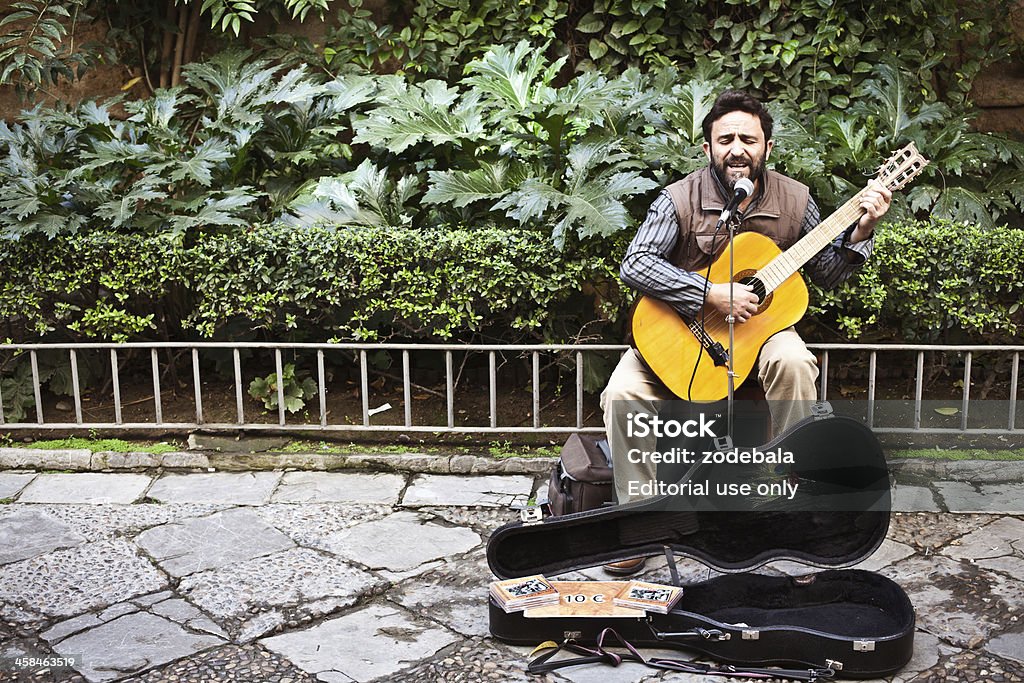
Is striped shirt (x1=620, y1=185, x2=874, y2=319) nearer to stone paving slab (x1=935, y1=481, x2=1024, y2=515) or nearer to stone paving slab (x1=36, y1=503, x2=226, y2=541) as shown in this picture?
stone paving slab (x1=935, y1=481, x2=1024, y2=515)

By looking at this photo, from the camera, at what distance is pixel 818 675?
292 centimetres

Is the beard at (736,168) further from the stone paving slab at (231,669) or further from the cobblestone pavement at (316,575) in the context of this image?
the stone paving slab at (231,669)

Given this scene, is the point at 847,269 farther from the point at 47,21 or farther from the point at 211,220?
the point at 47,21

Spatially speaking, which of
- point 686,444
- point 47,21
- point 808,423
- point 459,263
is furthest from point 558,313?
point 47,21

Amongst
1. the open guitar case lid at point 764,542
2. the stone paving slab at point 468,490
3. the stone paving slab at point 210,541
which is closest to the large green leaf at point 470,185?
the stone paving slab at point 468,490

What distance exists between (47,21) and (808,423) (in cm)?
486

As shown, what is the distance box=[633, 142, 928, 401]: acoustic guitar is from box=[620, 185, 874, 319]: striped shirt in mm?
80

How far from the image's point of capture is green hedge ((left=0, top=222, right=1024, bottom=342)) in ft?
15.5

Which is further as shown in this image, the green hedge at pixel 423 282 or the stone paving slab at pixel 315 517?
the green hedge at pixel 423 282

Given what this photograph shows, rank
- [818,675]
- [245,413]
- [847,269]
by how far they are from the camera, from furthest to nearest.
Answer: [245,413] → [847,269] → [818,675]

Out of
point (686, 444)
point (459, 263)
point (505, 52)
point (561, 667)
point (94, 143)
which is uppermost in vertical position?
point (505, 52)

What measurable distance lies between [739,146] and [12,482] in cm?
352

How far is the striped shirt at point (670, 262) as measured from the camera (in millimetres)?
3674

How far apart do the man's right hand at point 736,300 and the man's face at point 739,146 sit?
42cm
